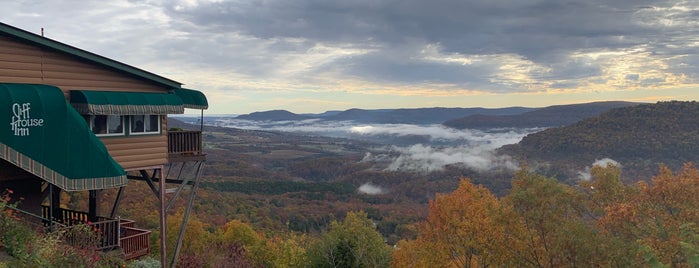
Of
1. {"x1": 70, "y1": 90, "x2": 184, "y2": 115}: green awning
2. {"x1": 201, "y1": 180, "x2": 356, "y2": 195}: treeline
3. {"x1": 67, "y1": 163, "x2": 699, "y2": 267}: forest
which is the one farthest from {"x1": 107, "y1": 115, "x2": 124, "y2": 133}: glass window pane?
{"x1": 201, "y1": 180, "x2": 356, "y2": 195}: treeline

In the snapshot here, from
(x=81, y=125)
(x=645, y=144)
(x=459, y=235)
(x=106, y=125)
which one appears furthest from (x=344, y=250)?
(x=645, y=144)

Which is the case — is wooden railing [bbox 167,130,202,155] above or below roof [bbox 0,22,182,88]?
below

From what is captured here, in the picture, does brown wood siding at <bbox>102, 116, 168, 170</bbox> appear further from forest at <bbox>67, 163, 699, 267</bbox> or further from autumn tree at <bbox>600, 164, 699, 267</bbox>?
autumn tree at <bbox>600, 164, 699, 267</bbox>

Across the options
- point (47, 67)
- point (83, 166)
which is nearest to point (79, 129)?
point (83, 166)

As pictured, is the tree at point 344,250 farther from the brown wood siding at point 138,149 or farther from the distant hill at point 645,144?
the distant hill at point 645,144

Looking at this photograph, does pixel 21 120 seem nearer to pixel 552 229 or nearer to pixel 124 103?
pixel 124 103
